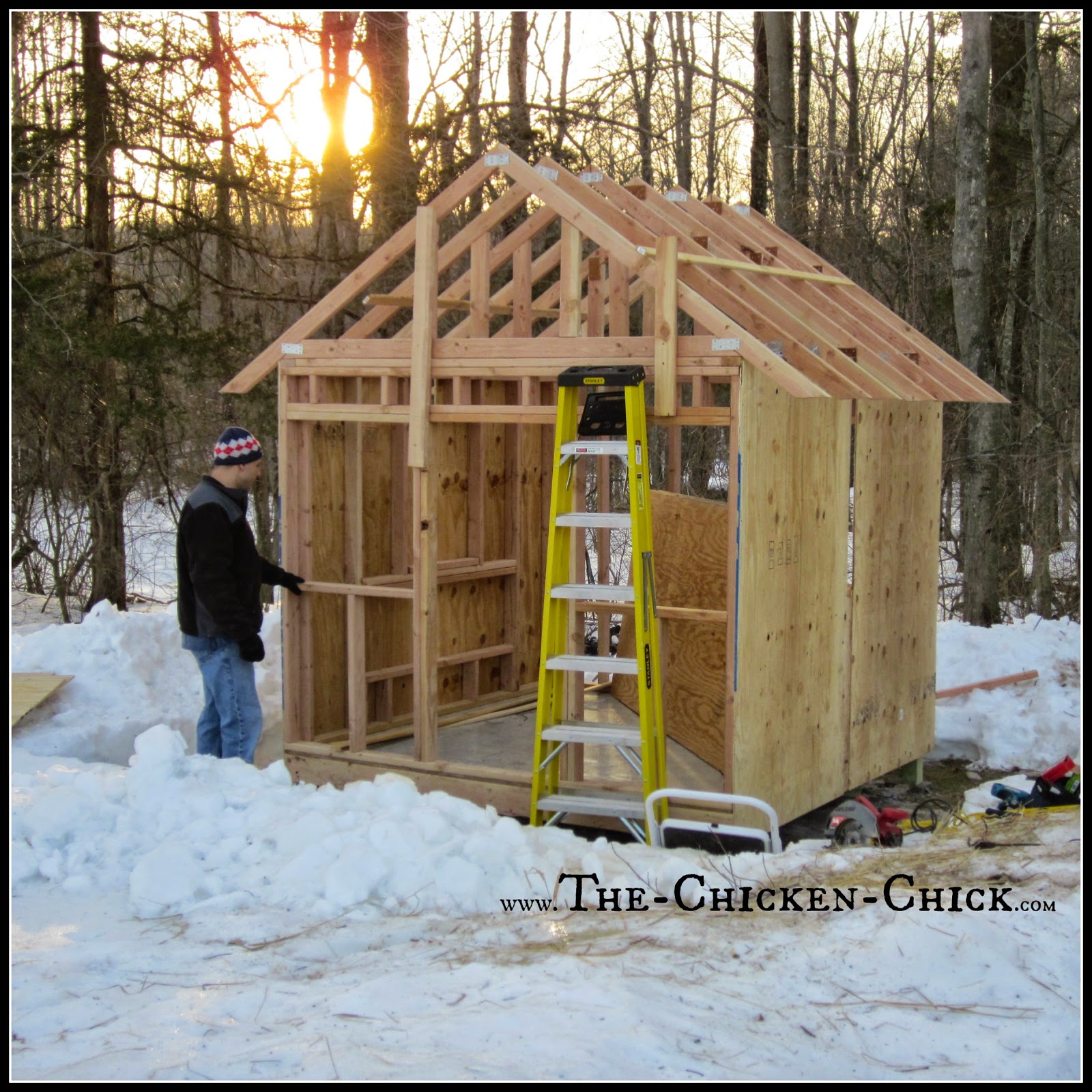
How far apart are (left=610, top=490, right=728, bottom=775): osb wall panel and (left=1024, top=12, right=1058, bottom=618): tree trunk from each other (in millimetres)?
6766

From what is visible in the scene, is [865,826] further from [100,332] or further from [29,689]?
[100,332]

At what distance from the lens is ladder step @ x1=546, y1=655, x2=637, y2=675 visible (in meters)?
6.25

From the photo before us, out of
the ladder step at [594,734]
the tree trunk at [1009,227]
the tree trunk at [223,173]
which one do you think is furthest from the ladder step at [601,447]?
the tree trunk at [1009,227]

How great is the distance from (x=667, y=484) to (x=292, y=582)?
3.28 m

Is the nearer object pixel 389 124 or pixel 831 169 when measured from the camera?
pixel 389 124

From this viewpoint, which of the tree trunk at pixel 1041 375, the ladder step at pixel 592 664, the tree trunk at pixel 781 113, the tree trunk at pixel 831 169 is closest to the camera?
the ladder step at pixel 592 664

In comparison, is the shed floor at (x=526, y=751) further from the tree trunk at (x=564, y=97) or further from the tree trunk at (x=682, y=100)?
the tree trunk at (x=682, y=100)

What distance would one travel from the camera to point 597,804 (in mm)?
6438

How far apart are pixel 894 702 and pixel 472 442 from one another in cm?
361

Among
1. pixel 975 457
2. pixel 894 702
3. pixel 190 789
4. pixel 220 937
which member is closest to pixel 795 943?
pixel 220 937

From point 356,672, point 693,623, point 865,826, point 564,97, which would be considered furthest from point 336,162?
point 865,826

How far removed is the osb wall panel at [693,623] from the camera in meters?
7.84

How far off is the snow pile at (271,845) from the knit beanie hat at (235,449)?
172 cm

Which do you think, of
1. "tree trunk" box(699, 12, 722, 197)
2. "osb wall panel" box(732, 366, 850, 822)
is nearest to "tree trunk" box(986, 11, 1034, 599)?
"tree trunk" box(699, 12, 722, 197)
